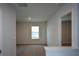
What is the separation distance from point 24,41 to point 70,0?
5.17 ft

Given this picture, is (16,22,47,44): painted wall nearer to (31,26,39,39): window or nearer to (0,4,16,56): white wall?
(31,26,39,39): window

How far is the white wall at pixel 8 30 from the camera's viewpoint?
73.2 inches

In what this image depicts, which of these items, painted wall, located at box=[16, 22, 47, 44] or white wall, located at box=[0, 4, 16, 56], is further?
painted wall, located at box=[16, 22, 47, 44]

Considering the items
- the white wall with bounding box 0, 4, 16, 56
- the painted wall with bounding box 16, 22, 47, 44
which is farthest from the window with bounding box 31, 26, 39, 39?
the white wall with bounding box 0, 4, 16, 56

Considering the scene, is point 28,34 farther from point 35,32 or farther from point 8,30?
point 8,30

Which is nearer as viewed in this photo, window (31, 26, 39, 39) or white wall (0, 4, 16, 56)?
white wall (0, 4, 16, 56)

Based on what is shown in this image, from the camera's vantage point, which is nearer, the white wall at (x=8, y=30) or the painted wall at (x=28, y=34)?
the white wall at (x=8, y=30)

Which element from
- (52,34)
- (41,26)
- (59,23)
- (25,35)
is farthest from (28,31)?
(59,23)

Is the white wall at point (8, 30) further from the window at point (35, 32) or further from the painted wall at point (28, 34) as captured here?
the window at point (35, 32)

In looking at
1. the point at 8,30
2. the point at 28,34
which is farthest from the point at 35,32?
the point at 8,30

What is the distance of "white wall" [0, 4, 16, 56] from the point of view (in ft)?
6.10

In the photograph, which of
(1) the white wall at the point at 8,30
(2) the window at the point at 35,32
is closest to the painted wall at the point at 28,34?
(2) the window at the point at 35,32

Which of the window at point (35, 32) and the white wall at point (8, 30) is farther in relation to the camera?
the window at point (35, 32)

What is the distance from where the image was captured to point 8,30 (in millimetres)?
1961
